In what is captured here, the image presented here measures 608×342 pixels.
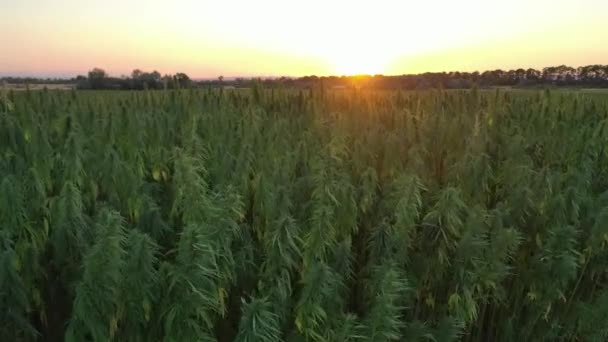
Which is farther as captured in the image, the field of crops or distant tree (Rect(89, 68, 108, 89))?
distant tree (Rect(89, 68, 108, 89))

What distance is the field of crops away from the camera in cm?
165

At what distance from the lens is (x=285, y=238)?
1.83 m

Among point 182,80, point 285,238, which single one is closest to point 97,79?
point 182,80

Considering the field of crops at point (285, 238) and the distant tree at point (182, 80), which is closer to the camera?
the field of crops at point (285, 238)

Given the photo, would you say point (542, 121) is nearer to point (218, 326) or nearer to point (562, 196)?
point (562, 196)

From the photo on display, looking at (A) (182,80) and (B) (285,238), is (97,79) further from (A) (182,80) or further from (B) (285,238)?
(B) (285,238)

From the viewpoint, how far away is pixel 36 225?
79.0 inches

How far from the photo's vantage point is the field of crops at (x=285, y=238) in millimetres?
1651

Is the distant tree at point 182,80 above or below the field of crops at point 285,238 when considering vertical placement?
above

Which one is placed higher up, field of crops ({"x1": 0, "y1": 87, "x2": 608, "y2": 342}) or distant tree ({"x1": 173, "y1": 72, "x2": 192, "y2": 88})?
distant tree ({"x1": 173, "y1": 72, "x2": 192, "y2": 88})

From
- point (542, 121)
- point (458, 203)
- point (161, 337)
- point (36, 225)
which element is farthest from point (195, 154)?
point (542, 121)

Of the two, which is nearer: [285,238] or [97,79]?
[285,238]

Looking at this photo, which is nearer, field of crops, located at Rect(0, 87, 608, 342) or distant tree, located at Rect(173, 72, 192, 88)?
field of crops, located at Rect(0, 87, 608, 342)

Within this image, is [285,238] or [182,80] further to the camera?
[182,80]
